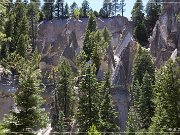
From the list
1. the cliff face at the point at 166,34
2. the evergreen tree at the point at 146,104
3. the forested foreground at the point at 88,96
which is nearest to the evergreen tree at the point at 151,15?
the cliff face at the point at 166,34

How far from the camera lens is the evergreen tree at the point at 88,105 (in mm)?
36656

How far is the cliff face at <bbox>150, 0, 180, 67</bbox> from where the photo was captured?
186ft

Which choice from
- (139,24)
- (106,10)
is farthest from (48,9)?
(139,24)

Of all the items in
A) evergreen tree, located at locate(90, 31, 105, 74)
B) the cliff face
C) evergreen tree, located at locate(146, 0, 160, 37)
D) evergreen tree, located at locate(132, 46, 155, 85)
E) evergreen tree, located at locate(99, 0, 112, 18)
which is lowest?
evergreen tree, located at locate(132, 46, 155, 85)

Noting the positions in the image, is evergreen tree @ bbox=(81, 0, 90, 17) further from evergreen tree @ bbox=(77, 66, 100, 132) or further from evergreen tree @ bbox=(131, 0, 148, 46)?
evergreen tree @ bbox=(77, 66, 100, 132)

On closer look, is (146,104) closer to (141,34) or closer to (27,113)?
(27,113)

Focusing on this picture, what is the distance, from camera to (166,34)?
2424 inches

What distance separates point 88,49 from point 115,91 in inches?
475

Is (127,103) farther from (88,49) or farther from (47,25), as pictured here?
(47,25)

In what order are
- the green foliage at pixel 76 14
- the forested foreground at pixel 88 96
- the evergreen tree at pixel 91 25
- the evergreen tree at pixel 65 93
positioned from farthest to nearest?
the green foliage at pixel 76 14
the evergreen tree at pixel 91 25
the evergreen tree at pixel 65 93
the forested foreground at pixel 88 96

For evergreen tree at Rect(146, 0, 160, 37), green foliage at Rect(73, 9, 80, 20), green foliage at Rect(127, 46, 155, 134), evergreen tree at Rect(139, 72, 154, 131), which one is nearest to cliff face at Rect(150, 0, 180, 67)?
evergreen tree at Rect(146, 0, 160, 37)

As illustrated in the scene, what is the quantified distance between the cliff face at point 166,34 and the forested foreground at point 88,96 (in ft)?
24.0

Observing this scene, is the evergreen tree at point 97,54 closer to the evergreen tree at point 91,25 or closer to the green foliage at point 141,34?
the evergreen tree at point 91,25

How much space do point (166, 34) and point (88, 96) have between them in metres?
27.2
